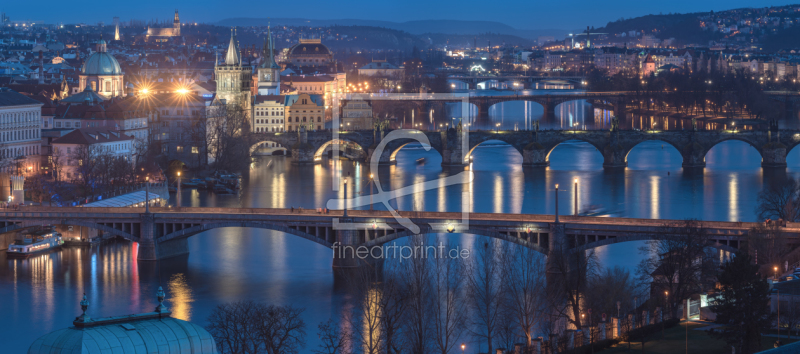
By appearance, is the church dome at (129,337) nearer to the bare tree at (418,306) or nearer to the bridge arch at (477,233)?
the bare tree at (418,306)

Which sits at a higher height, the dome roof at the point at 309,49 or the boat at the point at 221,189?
the dome roof at the point at 309,49

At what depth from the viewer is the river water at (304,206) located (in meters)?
23.0

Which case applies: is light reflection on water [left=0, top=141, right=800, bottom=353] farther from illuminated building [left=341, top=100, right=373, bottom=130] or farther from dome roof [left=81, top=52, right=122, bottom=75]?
dome roof [left=81, top=52, right=122, bottom=75]

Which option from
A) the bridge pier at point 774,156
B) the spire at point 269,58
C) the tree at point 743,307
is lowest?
the tree at point 743,307

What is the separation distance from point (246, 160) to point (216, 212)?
2158 centimetres

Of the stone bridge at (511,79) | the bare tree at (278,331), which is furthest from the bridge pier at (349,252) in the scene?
the stone bridge at (511,79)

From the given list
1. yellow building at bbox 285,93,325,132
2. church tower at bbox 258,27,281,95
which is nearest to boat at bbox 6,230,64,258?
yellow building at bbox 285,93,325,132

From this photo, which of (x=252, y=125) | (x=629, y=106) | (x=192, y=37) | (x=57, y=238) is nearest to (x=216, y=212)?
(x=57, y=238)

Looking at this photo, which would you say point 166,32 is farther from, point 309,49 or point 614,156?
point 614,156

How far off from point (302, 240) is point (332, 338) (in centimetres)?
974

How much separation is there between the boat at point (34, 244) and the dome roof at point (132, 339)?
55.8 ft

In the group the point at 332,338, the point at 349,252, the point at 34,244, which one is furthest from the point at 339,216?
the point at 34,244

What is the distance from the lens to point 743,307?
16.8m

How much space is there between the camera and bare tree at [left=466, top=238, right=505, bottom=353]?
19578mm
